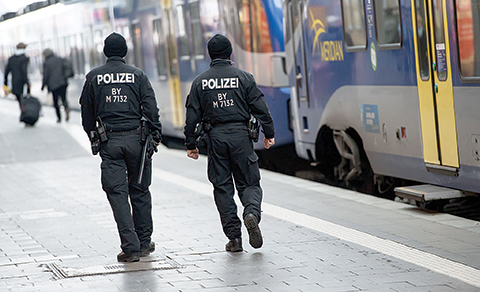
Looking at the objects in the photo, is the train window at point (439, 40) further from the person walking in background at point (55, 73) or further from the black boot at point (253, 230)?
the person walking in background at point (55, 73)

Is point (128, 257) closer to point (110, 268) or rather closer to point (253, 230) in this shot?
point (110, 268)

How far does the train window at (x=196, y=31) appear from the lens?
14602 mm

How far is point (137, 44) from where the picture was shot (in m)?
18.3

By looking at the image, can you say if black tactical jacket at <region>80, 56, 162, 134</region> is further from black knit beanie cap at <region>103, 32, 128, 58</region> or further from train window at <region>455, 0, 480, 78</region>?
train window at <region>455, 0, 480, 78</region>

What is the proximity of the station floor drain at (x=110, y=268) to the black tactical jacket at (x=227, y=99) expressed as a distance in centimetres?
100

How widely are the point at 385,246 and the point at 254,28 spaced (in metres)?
6.43

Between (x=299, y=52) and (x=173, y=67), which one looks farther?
(x=173, y=67)

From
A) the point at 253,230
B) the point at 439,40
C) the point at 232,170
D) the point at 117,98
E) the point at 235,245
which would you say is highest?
the point at 439,40

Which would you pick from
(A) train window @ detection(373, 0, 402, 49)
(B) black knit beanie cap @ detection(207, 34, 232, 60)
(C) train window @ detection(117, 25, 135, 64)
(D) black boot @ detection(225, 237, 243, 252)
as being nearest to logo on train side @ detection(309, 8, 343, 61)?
(A) train window @ detection(373, 0, 402, 49)

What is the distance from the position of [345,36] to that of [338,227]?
2876 millimetres

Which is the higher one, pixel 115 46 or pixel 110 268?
pixel 115 46

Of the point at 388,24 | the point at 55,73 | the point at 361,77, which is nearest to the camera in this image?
the point at 388,24

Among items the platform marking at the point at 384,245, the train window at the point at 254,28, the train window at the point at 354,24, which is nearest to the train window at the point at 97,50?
the train window at the point at 254,28

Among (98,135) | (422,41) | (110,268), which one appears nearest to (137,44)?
(422,41)
